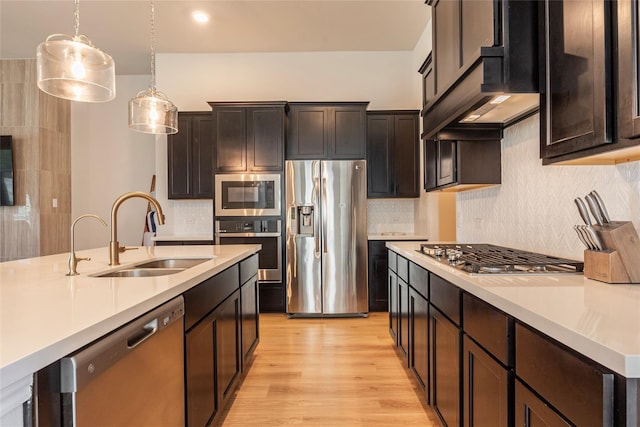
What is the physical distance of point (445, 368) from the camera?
1743mm

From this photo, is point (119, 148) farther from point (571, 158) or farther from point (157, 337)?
point (571, 158)

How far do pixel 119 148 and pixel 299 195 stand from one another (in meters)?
3.32

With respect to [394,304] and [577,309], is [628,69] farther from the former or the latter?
[394,304]

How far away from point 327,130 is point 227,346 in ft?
9.67

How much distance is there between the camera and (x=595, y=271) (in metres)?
1.33

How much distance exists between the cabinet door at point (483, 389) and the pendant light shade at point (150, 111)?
2.46m

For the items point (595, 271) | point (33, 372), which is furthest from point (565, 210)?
point (33, 372)

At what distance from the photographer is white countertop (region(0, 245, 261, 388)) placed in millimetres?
716

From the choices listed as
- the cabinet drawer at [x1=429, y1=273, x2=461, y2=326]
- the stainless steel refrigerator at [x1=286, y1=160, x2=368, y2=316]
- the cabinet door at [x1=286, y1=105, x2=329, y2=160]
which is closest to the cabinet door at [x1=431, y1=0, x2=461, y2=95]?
the cabinet drawer at [x1=429, y1=273, x2=461, y2=326]

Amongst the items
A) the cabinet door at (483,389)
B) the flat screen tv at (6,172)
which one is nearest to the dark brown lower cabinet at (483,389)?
the cabinet door at (483,389)

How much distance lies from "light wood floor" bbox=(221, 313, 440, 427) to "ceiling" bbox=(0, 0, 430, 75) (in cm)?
337

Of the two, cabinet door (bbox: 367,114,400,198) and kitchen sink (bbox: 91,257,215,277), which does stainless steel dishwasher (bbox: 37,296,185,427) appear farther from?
cabinet door (bbox: 367,114,400,198)

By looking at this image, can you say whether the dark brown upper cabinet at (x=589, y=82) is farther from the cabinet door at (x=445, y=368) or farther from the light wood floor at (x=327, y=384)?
the light wood floor at (x=327, y=384)

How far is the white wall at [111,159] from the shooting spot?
564cm
